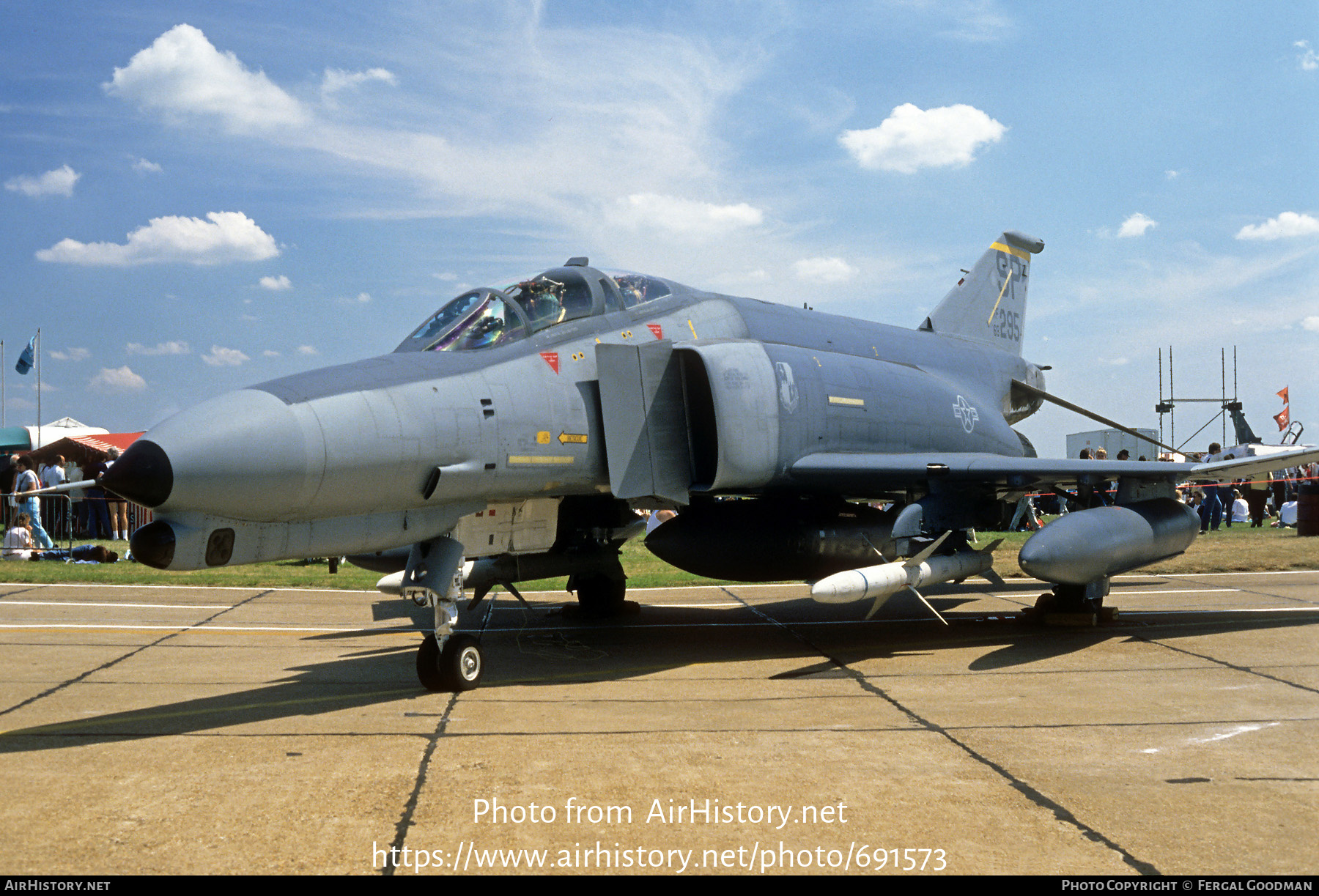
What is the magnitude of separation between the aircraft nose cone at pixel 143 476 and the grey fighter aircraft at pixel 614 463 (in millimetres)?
11

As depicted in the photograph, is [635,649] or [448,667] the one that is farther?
[635,649]

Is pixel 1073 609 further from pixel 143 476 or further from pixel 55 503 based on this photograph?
pixel 55 503

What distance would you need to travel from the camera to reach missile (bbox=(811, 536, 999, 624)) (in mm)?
7762

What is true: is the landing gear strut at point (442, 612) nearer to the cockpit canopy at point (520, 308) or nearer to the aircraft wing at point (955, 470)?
the cockpit canopy at point (520, 308)

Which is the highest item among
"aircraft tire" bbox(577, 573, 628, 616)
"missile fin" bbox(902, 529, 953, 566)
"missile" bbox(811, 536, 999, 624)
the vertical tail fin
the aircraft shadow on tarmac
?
the vertical tail fin

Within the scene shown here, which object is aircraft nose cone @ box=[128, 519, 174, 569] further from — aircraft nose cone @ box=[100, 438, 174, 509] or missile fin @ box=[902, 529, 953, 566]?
missile fin @ box=[902, 529, 953, 566]

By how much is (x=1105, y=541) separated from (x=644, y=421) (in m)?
4.26

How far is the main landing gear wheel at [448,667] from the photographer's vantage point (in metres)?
6.97

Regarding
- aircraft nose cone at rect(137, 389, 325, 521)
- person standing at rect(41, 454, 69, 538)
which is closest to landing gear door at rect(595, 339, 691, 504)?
aircraft nose cone at rect(137, 389, 325, 521)

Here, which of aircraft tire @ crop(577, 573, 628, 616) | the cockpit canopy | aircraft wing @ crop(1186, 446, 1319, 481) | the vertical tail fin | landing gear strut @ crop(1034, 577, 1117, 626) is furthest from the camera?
the vertical tail fin

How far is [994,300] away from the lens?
47.1 ft

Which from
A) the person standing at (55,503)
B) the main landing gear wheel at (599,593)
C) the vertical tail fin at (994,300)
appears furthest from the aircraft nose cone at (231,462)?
the person standing at (55,503)

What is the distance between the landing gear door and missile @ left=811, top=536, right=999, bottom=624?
4.64ft

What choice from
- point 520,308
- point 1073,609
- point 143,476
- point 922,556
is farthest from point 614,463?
point 1073,609
